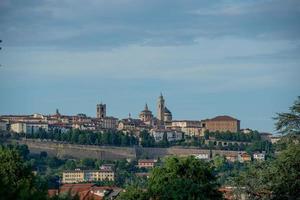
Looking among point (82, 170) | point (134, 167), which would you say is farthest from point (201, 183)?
point (134, 167)

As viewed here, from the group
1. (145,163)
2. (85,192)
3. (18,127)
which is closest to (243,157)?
(145,163)

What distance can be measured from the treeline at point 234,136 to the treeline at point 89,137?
46.8ft

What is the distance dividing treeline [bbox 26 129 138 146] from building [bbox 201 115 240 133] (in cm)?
2181

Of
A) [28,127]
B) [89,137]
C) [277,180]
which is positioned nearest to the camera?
[277,180]

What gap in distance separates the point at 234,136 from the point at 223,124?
36.9 ft

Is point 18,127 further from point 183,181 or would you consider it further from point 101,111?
point 183,181

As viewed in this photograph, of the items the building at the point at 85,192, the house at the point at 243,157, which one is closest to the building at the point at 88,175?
the house at the point at 243,157

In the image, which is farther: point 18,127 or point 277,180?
point 18,127

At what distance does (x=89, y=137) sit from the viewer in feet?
439

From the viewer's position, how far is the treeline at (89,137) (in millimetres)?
132913

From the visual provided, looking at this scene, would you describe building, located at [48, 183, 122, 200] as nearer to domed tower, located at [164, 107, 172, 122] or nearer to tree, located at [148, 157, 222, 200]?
tree, located at [148, 157, 222, 200]

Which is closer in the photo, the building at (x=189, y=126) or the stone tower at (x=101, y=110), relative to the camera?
the building at (x=189, y=126)

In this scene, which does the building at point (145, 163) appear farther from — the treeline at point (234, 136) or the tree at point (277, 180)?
the tree at point (277, 180)

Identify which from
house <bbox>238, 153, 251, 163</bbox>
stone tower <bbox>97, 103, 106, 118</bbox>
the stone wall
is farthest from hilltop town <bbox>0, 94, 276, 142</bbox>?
house <bbox>238, 153, 251, 163</bbox>
